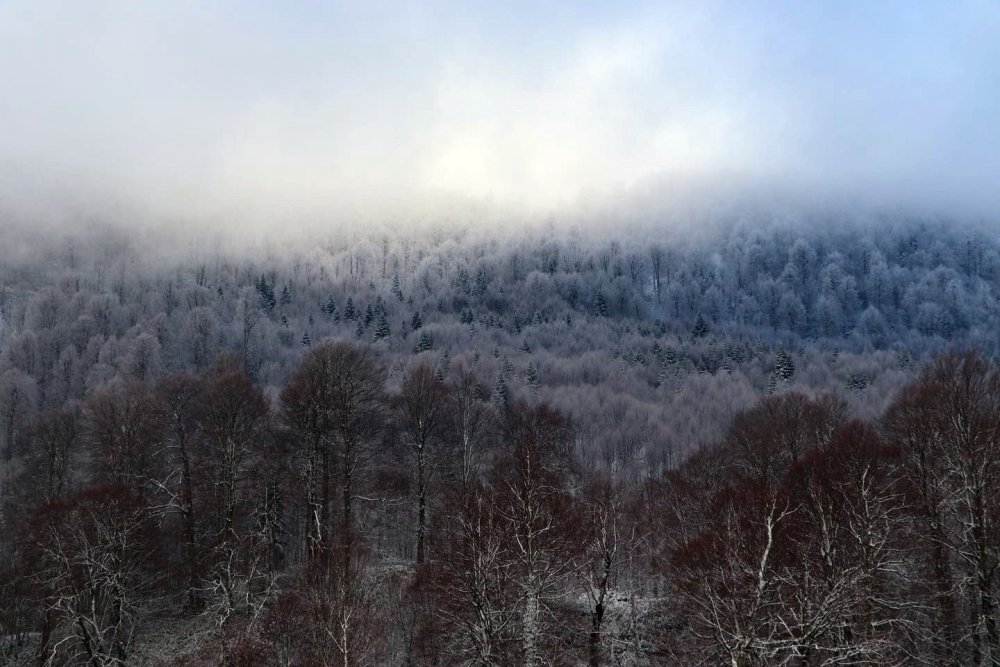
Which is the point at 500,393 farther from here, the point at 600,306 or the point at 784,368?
the point at 600,306

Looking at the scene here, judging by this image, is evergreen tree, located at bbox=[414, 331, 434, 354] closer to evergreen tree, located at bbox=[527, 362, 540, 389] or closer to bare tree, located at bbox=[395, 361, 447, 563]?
evergreen tree, located at bbox=[527, 362, 540, 389]

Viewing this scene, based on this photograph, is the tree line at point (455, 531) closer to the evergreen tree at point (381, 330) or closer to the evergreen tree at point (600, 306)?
the evergreen tree at point (381, 330)

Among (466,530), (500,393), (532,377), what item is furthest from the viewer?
(532,377)

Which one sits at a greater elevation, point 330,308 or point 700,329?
point 330,308


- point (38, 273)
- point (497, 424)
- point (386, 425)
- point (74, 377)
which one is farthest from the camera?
point (38, 273)

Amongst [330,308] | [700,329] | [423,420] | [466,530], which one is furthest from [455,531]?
[700,329]

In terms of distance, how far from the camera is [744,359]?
470ft

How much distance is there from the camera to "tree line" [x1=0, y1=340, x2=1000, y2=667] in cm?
2231

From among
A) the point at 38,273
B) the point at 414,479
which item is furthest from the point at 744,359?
the point at 38,273

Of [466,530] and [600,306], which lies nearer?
[466,530]

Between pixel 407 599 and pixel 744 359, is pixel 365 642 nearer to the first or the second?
pixel 407 599

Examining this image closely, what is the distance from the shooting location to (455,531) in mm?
28453

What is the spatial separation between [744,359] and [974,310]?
63.0 metres

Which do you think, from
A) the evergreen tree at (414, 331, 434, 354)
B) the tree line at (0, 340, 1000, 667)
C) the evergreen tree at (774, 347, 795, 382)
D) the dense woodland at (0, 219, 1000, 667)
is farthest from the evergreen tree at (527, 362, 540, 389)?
the tree line at (0, 340, 1000, 667)
